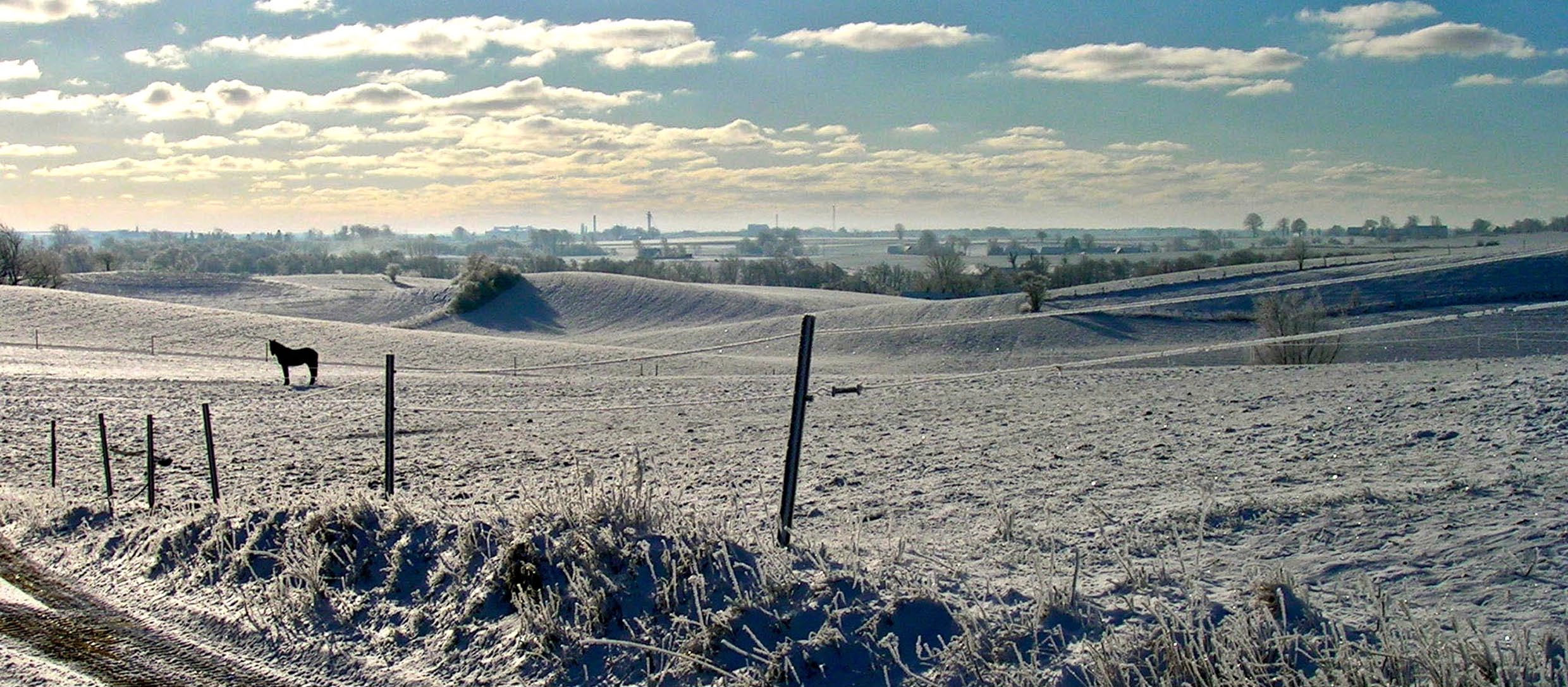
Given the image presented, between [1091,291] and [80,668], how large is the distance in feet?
184

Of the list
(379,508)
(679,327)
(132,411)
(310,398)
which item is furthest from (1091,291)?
(379,508)

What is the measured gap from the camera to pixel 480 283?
75562 millimetres

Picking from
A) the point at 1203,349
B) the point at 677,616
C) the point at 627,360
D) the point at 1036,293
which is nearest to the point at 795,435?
the point at 677,616

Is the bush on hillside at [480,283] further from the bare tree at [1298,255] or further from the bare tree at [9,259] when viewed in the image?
the bare tree at [1298,255]

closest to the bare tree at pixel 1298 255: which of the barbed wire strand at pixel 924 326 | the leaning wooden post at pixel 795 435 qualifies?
the barbed wire strand at pixel 924 326

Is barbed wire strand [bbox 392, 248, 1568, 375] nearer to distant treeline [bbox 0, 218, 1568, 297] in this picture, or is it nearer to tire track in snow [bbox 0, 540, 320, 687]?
tire track in snow [bbox 0, 540, 320, 687]

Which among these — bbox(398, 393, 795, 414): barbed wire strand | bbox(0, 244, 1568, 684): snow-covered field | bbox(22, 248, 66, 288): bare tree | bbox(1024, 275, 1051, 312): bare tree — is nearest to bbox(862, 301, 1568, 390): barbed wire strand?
bbox(0, 244, 1568, 684): snow-covered field

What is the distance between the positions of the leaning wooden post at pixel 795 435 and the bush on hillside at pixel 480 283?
230 feet

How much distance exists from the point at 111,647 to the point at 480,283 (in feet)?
234

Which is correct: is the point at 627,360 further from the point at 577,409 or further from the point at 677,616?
the point at 677,616

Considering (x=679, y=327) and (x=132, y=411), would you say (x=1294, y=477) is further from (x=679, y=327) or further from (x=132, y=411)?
(x=679, y=327)

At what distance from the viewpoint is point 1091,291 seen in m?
58.1

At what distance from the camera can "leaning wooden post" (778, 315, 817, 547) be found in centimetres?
655

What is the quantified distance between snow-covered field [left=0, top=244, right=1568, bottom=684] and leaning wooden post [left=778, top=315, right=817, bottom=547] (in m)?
0.17
